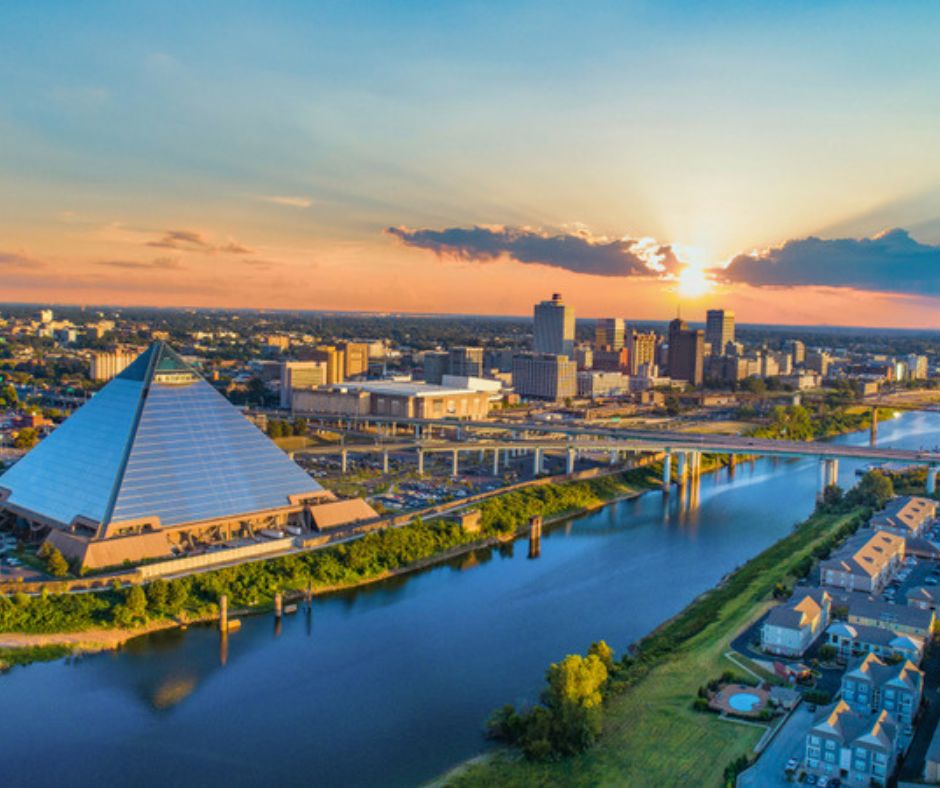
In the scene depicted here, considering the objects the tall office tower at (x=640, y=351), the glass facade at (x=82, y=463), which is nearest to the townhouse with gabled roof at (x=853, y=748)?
the glass facade at (x=82, y=463)

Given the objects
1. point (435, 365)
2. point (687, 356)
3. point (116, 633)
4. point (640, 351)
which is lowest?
point (116, 633)

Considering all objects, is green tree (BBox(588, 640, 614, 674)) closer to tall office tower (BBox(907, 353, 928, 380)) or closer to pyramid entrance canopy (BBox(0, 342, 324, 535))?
pyramid entrance canopy (BBox(0, 342, 324, 535))

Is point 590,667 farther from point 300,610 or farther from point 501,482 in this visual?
point 501,482

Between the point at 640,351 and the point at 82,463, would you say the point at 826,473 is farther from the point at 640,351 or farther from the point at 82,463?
the point at 640,351

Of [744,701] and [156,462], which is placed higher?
[156,462]

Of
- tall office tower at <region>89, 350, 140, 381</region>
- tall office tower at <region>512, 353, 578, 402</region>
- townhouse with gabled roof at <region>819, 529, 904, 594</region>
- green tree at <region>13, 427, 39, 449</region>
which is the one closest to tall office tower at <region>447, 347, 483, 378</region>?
tall office tower at <region>512, 353, 578, 402</region>

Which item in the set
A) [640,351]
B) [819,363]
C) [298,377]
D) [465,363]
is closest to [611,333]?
[640,351]

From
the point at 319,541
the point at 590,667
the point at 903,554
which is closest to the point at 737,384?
the point at 903,554
